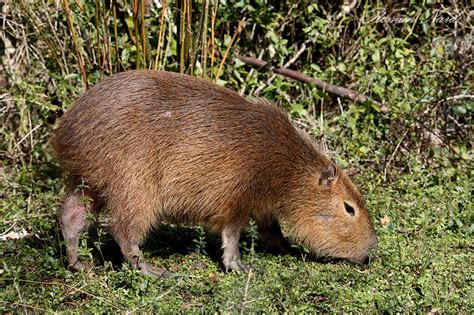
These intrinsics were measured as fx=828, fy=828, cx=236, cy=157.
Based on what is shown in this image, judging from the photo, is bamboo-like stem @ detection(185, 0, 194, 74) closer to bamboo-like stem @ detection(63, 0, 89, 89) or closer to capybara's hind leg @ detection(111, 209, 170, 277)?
bamboo-like stem @ detection(63, 0, 89, 89)

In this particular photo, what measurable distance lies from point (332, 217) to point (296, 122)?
202 cm

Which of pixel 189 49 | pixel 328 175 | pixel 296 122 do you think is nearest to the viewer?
pixel 328 175

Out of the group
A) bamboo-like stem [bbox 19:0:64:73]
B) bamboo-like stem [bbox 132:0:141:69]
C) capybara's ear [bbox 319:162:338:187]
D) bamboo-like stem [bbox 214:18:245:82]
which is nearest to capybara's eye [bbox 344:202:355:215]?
capybara's ear [bbox 319:162:338:187]

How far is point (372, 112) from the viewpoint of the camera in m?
7.48

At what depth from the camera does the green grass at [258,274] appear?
4.74m

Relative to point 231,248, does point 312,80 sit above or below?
above

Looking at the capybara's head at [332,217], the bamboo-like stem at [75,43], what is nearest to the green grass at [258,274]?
the capybara's head at [332,217]

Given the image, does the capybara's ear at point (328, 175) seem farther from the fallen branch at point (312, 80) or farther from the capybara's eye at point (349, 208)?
the fallen branch at point (312, 80)

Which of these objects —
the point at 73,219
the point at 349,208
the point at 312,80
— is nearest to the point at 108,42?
the point at 73,219

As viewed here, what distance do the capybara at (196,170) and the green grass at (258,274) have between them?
7.9 inches

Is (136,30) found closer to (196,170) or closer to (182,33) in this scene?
(182,33)

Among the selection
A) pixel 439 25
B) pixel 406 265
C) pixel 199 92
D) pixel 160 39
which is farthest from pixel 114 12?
pixel 439 25

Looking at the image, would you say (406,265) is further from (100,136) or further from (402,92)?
(402,92)

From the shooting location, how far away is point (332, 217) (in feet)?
18.4
